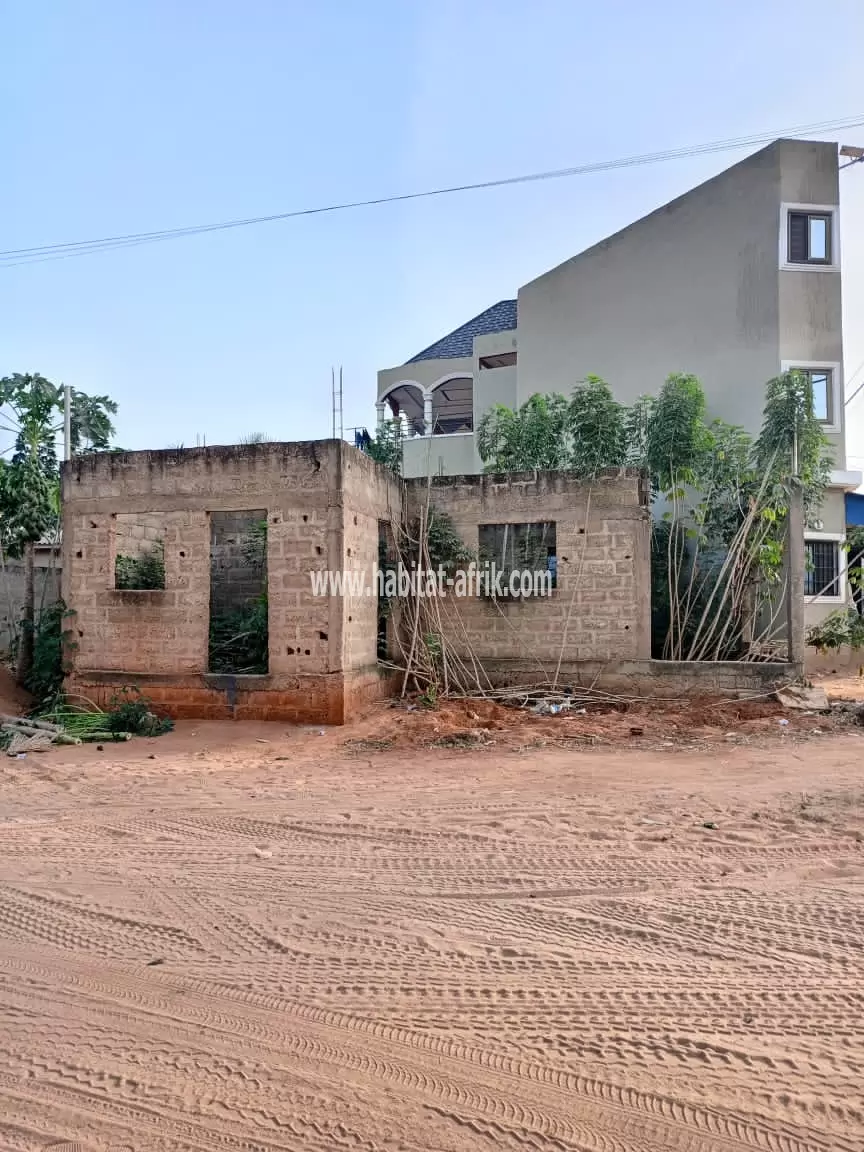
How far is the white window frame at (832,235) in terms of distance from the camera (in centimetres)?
1374

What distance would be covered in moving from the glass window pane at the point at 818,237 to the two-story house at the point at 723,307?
0.06 ft

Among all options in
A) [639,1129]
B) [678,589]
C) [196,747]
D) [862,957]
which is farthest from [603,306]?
[639,1129]

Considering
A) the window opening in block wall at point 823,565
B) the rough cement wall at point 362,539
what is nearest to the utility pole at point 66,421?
the rough cement wall at point 362,539

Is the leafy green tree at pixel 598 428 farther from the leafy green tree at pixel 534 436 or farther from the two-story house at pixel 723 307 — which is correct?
the two-story house at pixel 723 307

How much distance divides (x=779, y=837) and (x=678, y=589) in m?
6.61

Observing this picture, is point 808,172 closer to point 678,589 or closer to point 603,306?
point 603,306

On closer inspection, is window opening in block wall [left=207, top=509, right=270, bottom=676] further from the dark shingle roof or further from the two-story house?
the dark shingle roof

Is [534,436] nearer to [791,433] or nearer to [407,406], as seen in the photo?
[791,433]

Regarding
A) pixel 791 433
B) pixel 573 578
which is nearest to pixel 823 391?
pixel 791 433

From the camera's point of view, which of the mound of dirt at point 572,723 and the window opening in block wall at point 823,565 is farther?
the window opening in block wall at point 823,565

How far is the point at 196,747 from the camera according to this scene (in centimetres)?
785

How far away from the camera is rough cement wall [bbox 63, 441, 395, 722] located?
28.2 feet

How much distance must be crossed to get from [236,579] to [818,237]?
1204 cm

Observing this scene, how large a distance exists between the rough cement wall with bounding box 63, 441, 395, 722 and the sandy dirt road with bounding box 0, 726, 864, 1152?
10.1 ft
